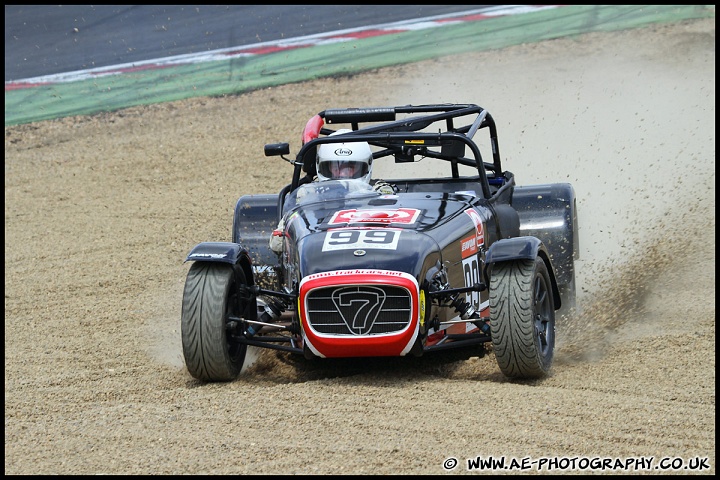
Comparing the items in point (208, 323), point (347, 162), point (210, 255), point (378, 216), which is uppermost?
point (347, 162)

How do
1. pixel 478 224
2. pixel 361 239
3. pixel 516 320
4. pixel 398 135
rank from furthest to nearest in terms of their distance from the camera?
pixel 398 135 < pixel 478 224 < pixel 361 239 < pixel 516 320

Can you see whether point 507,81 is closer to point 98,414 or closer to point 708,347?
point 708,347

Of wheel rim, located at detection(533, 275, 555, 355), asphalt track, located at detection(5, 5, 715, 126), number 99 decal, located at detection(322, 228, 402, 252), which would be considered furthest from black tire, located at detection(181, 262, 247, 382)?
asphalt track, located at detection(5, 5, 715, 126)

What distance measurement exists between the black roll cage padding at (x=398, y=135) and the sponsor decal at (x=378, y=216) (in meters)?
0.91

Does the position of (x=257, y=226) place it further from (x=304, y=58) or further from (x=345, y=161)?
(x=304, y=58)

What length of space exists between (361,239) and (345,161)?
5.81 feet

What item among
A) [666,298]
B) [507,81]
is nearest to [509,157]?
[507,81]

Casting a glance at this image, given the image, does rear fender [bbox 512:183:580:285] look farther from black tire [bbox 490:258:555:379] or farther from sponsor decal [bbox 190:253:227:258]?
sponsor decal [bbox 190:253:227:258]

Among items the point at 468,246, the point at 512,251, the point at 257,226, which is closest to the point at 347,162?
the point at 257,226

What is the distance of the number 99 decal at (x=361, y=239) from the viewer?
6.48 metres

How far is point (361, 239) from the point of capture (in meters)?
6.56

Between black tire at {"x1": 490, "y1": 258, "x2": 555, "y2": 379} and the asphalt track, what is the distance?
1105 cm

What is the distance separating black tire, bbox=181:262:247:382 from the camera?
6641mm

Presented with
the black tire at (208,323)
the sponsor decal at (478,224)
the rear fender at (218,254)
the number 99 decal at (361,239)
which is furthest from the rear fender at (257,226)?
the number 99 decal at (361,239)
